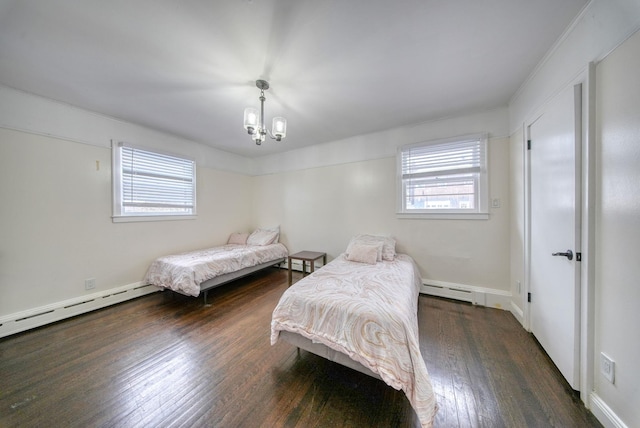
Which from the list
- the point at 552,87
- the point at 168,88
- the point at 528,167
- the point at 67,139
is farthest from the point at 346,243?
the point at 67,139

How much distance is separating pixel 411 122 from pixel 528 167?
149 cm

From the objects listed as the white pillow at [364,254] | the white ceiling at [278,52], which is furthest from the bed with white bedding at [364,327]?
the white ceiling at [278,52]

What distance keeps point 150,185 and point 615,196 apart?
475 cm

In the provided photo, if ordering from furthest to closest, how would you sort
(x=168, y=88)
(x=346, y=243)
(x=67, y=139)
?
(x=346, y=243) → (x=67, y=139) → (x=168, y=88)

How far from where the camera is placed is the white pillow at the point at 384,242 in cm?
283

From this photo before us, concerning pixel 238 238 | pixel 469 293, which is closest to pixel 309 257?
pixel 238 238

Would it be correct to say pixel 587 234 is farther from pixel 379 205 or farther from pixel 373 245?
pixel 379 205

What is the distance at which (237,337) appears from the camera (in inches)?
81.2

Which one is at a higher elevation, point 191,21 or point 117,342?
point 191,21

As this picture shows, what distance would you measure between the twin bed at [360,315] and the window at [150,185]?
3.41 ft

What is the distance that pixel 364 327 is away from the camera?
4.52 feet

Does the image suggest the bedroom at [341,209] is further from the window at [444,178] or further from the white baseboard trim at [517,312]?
the window at [444,178]

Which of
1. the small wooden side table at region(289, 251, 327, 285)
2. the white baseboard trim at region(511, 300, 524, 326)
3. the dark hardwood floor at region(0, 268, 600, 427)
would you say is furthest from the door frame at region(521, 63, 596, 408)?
the small wooden side table at region(289, 251, 327, 285)

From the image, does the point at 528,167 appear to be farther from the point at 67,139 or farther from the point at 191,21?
the point at 67,139
